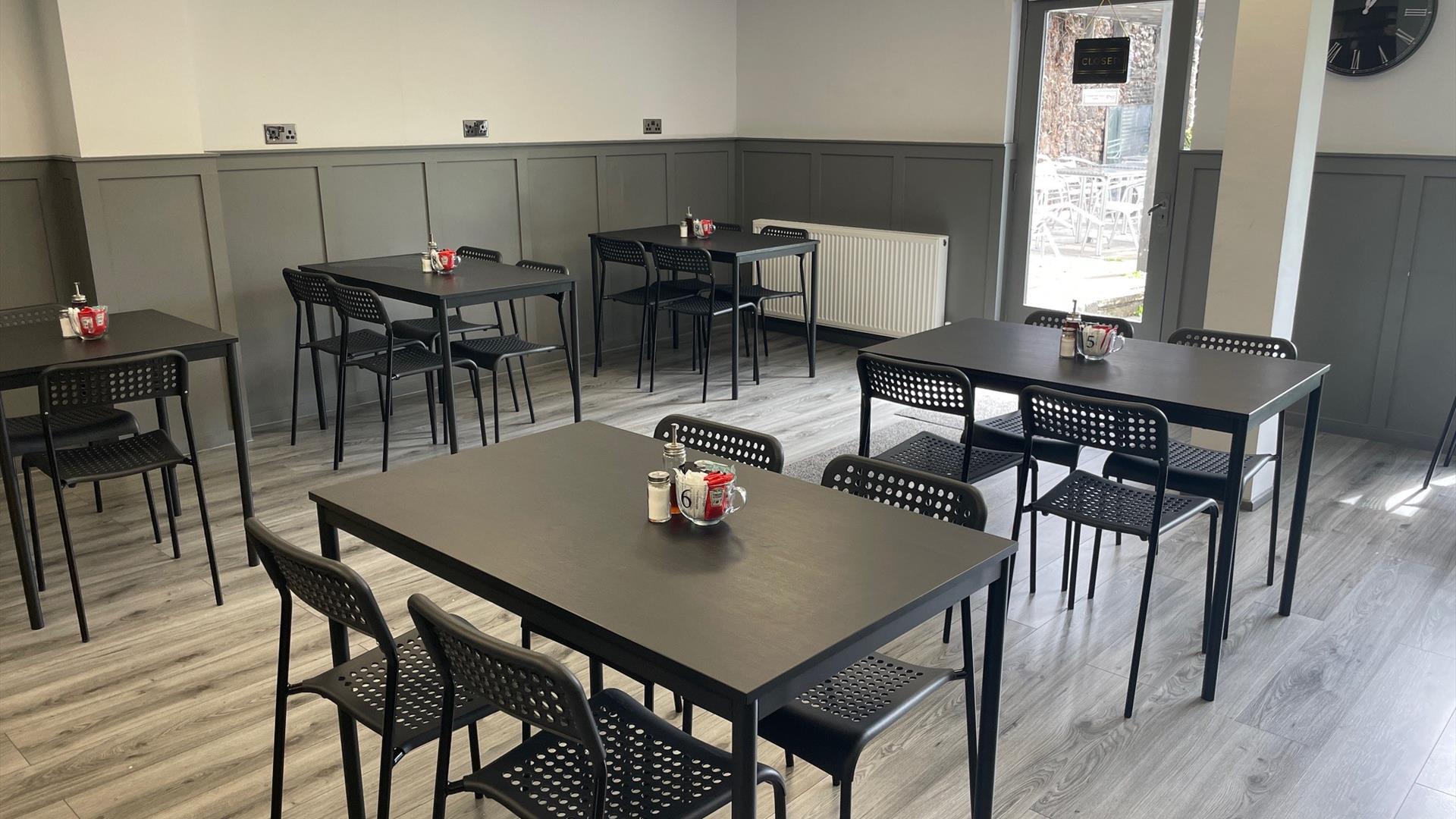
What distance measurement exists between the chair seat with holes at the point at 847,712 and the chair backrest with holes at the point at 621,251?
4121 millimetres

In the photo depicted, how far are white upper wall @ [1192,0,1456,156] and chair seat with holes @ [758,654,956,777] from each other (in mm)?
4233

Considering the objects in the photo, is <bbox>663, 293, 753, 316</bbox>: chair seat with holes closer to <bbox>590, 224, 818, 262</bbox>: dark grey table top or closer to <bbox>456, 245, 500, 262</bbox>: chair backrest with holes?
<bbox>590, 224, 818, 262</bbox>: dark grey table top

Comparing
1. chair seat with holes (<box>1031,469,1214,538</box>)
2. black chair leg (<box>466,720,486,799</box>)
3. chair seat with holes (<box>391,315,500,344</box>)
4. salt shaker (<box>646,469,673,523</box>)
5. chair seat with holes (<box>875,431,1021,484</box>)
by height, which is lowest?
black chair leg (<box>466,720,486,799</box>)

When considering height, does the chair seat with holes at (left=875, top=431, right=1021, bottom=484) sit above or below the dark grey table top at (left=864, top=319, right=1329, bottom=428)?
below

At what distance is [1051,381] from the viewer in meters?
3.22

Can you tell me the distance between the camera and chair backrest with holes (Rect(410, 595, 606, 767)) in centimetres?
159

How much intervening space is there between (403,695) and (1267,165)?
12.3 ft

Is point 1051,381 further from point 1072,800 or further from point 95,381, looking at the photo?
point 95,381

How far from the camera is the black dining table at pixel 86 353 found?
3.29 meters

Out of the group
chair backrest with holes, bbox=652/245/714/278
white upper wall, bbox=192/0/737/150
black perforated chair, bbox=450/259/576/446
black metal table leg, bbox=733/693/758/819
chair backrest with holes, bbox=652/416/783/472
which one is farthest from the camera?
chair backrest with holes, bbox=652/245/714/278

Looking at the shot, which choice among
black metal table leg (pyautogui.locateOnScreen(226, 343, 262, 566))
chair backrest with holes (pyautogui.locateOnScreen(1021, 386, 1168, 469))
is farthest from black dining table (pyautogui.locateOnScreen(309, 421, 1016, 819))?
black metal table leg (pyautogui.locateOnScreen(226, 343, 262, 566))

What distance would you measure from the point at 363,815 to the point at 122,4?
12.8ft

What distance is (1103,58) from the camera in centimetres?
571

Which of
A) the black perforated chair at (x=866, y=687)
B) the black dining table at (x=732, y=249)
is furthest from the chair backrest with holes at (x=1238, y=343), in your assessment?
the black dining table at (x=732, y=249)
